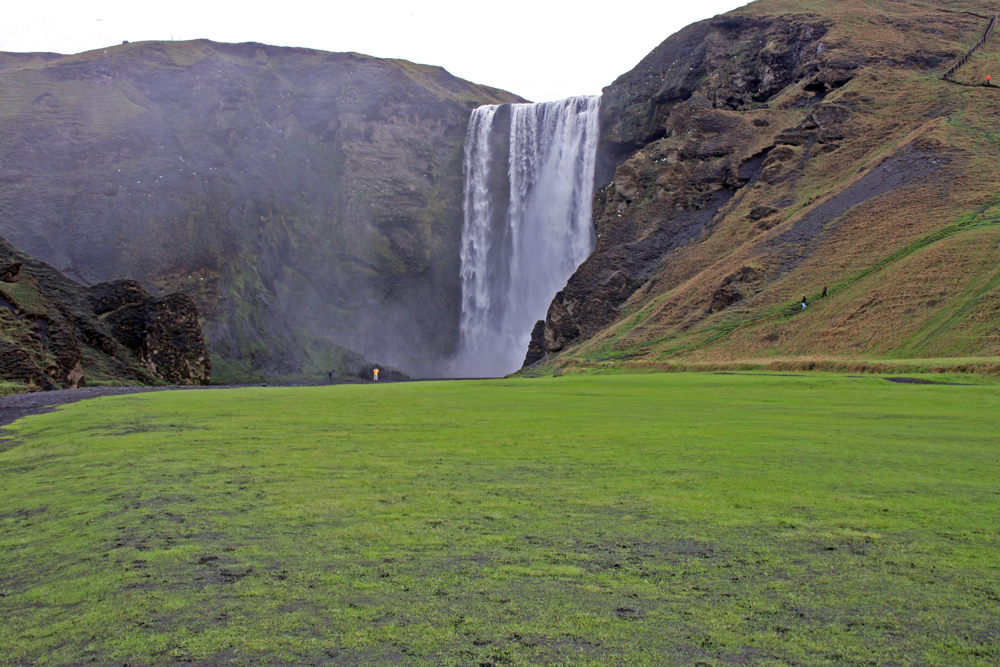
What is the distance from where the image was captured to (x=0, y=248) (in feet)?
137

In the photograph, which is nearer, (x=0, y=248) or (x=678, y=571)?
(x=678, y=571)

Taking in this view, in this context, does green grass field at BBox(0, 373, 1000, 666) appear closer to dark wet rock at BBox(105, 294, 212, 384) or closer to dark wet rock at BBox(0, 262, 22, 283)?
dark wet rock at BBox(0, 262, 22, 283)

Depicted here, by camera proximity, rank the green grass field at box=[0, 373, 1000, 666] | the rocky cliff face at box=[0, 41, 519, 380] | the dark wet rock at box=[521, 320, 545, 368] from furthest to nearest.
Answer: the rocky cliff face at box=[0, 41, 519, 380]
the dark wet rock at box=[521, 320, 545, 368]
the green grass field at box=[0, 373, 1000, 666]

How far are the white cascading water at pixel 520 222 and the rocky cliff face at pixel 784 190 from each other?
4238mm

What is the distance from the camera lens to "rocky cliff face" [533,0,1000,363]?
124 feet

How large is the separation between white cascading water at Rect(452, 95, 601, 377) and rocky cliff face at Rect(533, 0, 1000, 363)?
167 inches

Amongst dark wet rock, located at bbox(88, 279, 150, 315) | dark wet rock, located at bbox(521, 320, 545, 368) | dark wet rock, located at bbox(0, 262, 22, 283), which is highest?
dark wet rock, located at bbox(0, 262, 22, 283)

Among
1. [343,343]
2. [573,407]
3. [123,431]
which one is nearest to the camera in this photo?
[123,431]

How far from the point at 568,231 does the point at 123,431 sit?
6493cm

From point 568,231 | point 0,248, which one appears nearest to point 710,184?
point 568,231

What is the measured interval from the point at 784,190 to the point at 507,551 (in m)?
52.2

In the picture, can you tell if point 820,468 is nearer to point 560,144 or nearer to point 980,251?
point 980,251

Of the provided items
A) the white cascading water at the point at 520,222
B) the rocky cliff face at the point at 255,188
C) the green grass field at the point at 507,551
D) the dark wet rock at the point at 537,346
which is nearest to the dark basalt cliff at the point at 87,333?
the rocky cliff face at the point at 255,188

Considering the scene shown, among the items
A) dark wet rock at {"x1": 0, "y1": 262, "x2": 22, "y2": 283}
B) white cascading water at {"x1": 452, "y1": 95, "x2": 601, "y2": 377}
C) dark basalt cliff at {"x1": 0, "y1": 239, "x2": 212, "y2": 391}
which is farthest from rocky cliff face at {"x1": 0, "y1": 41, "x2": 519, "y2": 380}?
Answer: dark wet rock at {"x1": 0, "y1": 262, "x2": 22, "y2": 283}
